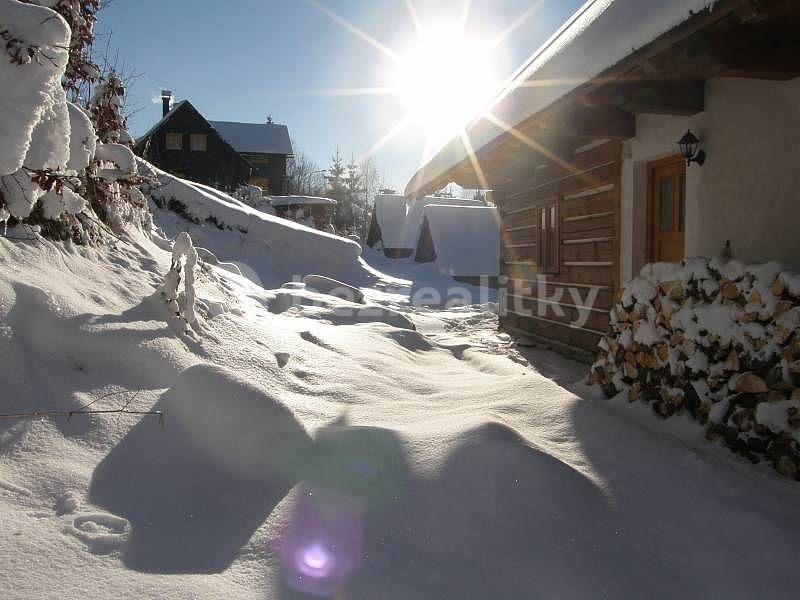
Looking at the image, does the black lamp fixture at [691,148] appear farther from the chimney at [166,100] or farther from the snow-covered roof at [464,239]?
the chimney at [166,100]

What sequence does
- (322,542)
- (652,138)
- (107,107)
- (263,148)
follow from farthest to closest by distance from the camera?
(263,148) < (652,138) < (107,107) < (322,542)

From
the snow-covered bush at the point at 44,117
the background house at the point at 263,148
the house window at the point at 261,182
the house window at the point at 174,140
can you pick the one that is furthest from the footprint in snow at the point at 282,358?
the background house at the point at 263,148

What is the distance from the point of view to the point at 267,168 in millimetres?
41094

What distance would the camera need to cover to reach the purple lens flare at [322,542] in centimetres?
178

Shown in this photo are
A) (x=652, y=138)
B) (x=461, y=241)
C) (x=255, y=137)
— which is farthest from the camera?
(x=255, y=137)

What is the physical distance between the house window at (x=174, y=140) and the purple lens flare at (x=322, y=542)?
109ft

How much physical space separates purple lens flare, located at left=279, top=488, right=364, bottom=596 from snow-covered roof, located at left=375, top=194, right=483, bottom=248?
2851 cm

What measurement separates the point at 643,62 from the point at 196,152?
32250 mm

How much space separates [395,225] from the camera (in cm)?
3184

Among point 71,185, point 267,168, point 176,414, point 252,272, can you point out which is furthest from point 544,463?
point 267,168

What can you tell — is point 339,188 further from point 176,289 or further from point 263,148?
point 176,289

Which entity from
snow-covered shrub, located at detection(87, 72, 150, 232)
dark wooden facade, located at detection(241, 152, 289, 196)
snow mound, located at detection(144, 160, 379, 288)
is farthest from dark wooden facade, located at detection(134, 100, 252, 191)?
snow-covered shrub, located at detection(87, 72, 150, 232)

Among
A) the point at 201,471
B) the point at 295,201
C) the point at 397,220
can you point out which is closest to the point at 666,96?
the point at 201,471

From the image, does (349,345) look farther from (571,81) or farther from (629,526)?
(629,526)
